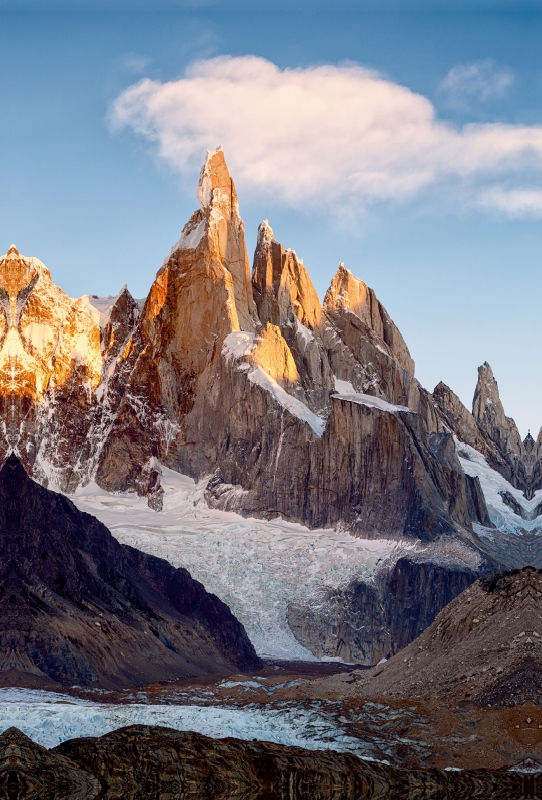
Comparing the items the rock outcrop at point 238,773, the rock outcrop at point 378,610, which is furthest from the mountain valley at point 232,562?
the rock outcrop at point 378,610

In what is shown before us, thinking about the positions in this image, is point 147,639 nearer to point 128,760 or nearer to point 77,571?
point 77,571

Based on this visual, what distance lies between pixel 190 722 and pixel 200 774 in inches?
821

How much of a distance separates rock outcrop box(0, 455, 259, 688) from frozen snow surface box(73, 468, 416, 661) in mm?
8869

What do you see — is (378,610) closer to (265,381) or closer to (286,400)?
(286,400)

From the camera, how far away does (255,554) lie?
14838cm

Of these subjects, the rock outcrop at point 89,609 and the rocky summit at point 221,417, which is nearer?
the rock outcrop at point 89,609

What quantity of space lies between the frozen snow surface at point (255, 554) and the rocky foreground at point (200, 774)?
93729 millimetres

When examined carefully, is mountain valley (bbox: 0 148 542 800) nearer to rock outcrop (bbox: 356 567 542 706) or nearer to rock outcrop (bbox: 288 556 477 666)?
rock outcrop (bbox: 356 567 542 706)

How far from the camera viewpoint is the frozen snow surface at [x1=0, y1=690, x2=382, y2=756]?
5150 cm

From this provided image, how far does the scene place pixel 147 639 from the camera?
10375cm

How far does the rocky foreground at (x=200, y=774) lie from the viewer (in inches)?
1232

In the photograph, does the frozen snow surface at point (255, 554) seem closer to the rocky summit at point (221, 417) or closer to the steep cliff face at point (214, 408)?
the rocky summit at point (221, 417)

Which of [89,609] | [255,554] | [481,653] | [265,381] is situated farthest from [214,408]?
[481,653]

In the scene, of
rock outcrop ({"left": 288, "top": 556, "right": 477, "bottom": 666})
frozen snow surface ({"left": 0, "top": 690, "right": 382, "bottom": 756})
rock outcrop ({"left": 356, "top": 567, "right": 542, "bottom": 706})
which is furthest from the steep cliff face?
frozen snow surface ({"left": 0, "top": 690, "right": 382, "bottom": 756})
